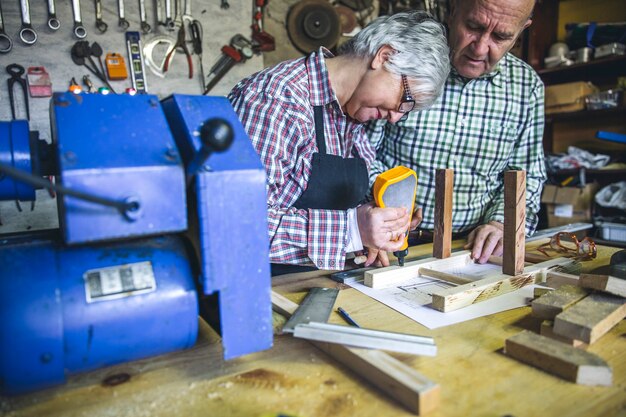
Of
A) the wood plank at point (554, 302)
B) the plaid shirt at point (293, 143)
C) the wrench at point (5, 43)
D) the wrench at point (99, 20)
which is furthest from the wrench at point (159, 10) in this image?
the wood plank at point (554, 302)

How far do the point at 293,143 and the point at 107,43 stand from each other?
2.24 m

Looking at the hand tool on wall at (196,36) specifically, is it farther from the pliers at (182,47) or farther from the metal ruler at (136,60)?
the metal ruler at (136,60)

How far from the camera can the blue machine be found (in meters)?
0.59

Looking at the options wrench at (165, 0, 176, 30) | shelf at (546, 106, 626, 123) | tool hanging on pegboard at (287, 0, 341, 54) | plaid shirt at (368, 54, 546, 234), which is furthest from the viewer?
tool hanging on pegboard at (287, 0, 341, 54)

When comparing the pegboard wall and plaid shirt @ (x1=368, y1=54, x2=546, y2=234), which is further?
the pegboard wall

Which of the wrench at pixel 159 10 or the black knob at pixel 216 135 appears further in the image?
the wrench at pixel 159 10

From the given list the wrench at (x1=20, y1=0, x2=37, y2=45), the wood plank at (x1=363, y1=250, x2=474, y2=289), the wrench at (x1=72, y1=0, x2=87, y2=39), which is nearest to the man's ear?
the wood plank at (x1=363, y1=250, x2=474, y2=289)

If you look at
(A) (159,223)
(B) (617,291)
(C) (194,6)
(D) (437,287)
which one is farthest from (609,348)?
(C) (194,6)

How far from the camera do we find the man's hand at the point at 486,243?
1398 millimetres

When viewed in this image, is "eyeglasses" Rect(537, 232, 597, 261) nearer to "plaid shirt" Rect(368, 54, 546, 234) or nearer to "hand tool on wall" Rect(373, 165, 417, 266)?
"plaid shirt" Rect(368, 54, 546, 234)

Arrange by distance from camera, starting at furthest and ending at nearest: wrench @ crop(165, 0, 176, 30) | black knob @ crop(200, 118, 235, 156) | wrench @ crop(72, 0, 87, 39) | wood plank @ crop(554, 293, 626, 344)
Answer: wrench @ crop(165, 0, 176, 30), wrench @ crop(72, 0, 87, 39), wood plank @ crop(554, 293, 626, 344), black knob @ crop(200, 118, 235, 156)

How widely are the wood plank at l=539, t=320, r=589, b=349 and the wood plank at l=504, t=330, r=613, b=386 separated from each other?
0.05 meters

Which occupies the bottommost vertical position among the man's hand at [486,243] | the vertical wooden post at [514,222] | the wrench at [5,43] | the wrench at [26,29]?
the man's hand at [486,243]

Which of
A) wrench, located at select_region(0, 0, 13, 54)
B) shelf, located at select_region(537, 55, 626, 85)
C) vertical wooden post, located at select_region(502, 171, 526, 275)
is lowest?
vertical wooden post, located at select_region(502, 171, 526, 275)
